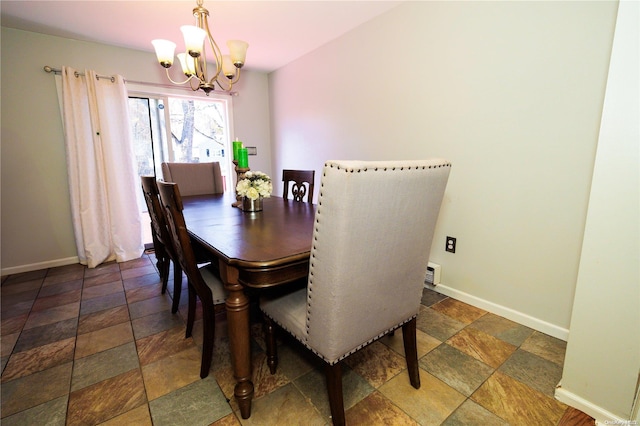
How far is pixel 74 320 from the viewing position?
193 centimetres

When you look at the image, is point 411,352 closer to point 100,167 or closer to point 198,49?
point 198,49

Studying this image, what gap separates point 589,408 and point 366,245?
121 cm

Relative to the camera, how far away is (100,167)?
2.89 meters

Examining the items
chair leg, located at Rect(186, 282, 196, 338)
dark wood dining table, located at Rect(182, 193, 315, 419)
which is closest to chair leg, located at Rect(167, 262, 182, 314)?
chair leg, located at Rect(186, 282, 196, 338)

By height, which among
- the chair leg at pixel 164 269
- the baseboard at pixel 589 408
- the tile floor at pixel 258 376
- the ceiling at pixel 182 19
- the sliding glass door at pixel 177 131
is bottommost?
the tile floor at pixel 258 376

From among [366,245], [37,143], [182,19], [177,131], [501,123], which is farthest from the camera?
[177,131]

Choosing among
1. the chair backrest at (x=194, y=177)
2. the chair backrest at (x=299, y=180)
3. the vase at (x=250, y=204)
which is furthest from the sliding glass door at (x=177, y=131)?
the vase at (x=250, y=204)

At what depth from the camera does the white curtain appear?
277 centimetres

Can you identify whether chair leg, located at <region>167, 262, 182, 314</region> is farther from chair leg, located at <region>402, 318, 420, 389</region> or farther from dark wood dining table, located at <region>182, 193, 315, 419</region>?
chair leg, located at <region>402, 318, 420, 389</region>

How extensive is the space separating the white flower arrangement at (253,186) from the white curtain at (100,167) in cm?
202

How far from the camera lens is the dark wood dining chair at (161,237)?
1.58 meters

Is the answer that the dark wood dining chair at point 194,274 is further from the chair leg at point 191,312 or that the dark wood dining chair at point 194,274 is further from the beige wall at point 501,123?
the beige wall at point 501,123

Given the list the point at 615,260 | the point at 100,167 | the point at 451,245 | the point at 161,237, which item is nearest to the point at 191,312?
the point at 161,237

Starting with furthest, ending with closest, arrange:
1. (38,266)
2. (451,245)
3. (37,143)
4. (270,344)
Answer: (38,266)
(37,143)
(451,245)
(270,344)
